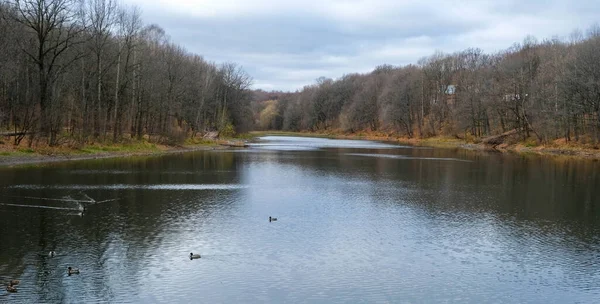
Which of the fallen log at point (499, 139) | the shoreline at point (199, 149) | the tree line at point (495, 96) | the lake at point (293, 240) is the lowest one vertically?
the lake at point (293, 240)

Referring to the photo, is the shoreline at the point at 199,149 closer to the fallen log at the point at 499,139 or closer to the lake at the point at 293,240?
the fallen log at the point at 499,139

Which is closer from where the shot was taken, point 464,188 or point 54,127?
point 464,188

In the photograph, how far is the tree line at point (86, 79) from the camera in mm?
38062

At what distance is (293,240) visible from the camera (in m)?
15.6

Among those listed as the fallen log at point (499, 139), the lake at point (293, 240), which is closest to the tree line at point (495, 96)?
the fallen log at point (499, 139)

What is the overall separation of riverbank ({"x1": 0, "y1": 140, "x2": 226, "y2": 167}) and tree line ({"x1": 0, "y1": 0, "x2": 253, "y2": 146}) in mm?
1019

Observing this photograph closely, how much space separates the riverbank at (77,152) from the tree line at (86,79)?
1.02m

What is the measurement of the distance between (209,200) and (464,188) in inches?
543

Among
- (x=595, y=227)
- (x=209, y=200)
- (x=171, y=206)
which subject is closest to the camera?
(x=595, y=227)

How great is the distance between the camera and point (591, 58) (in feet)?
173

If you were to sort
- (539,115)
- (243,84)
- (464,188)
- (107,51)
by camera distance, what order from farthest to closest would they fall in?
(243,84) → (539,115) → (107,51) → (464,188)

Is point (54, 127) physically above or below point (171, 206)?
above

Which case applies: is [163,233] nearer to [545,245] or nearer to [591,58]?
[545,245]

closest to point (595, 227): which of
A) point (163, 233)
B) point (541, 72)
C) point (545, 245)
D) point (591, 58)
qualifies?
point (545, 245)
